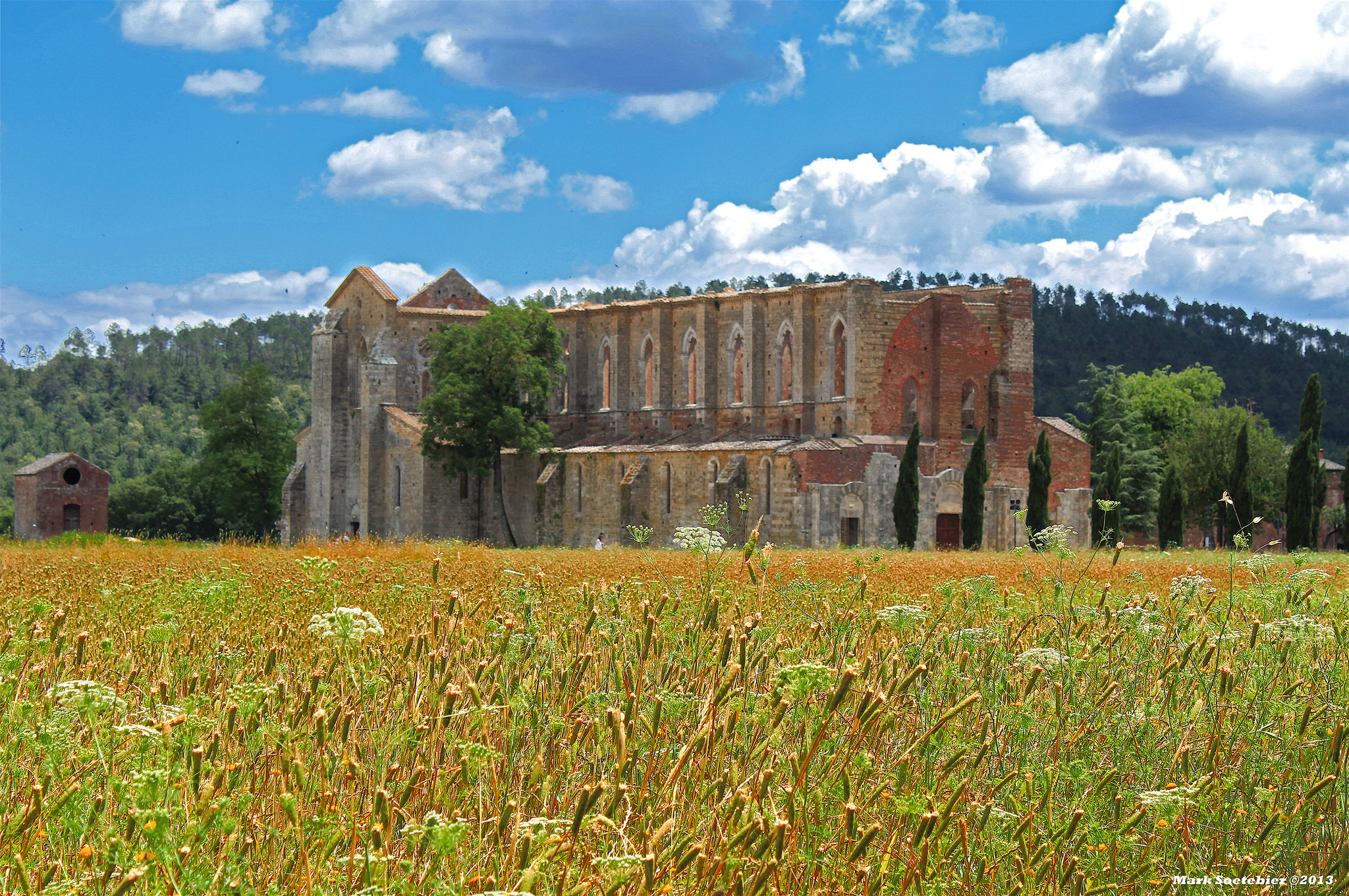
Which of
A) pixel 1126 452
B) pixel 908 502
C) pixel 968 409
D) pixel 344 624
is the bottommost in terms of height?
pixel 344 624

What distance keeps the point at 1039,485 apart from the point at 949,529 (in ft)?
9.91

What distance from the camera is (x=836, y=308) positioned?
41.0m

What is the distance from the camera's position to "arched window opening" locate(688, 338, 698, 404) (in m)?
45.7

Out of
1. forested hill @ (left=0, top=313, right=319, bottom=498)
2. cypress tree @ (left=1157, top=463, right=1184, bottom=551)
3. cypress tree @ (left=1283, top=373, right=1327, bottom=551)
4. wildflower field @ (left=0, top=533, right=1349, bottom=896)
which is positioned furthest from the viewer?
forested hill @ (left=0, top=313, right=319, bottom=498)

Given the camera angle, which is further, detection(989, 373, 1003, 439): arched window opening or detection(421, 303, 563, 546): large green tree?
detection(421, 303, 563, 546): large green tree

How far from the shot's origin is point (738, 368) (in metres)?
46.4

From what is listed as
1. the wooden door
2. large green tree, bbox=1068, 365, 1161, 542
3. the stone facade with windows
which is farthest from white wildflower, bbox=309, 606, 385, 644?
large green tree, bbox=1068, 365, 1161, 542

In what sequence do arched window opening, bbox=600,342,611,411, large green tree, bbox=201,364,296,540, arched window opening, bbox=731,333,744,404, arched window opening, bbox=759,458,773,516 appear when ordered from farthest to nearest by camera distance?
large green tree, bbox=201,364,296,540 → arched window opening, bbox=600,342,611,411 → arched window opening, bbox=731,333,744,404 → arched window opening, bbox=759,458,773,516

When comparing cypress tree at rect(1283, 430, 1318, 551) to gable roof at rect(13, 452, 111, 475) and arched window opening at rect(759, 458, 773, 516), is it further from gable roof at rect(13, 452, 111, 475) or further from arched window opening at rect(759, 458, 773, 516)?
gable roof at rect(13, 452, 111, 475)

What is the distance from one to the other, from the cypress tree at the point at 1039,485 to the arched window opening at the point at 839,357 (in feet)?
20.7

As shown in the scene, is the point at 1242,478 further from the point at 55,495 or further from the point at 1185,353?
the point at 1185,353

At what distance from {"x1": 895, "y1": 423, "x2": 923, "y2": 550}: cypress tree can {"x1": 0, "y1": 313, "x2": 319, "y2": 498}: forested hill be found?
162ft

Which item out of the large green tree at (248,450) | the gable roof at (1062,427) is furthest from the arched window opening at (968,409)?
the large green tree at (248,450)

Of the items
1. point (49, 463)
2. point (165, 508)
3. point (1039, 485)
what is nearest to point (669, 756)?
point (1039, 485)
